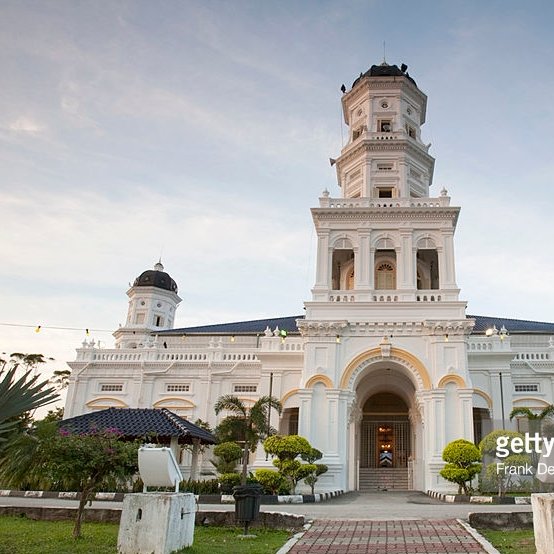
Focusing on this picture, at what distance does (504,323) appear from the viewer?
42125mm

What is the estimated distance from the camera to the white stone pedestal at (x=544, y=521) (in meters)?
7.47

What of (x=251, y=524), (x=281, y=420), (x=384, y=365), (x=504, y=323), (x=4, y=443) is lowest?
(x=251, y=524)

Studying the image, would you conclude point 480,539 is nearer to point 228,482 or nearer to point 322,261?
point 228,482

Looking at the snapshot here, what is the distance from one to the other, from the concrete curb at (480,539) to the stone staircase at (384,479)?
16.2m

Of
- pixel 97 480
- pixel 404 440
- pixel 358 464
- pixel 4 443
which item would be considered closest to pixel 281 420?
pixel 358 464

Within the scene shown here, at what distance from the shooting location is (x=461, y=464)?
22000 millimetres

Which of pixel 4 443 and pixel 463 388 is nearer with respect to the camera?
pixel 4 443

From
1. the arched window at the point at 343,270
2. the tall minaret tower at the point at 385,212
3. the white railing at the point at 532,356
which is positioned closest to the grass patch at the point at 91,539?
the tall minaret tower at the point at 385,212

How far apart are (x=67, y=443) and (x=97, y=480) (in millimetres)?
1083

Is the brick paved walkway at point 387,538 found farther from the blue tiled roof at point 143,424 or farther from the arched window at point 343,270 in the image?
the arched window at point 343,270

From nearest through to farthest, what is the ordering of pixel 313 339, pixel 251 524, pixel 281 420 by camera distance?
pixel 251 524 < pixel 313 339 < pixel 281 420

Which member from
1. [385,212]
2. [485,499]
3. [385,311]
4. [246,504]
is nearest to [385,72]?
[385,212]

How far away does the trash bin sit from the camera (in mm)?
11867

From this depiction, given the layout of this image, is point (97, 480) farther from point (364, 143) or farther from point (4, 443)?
point (364, 143)
